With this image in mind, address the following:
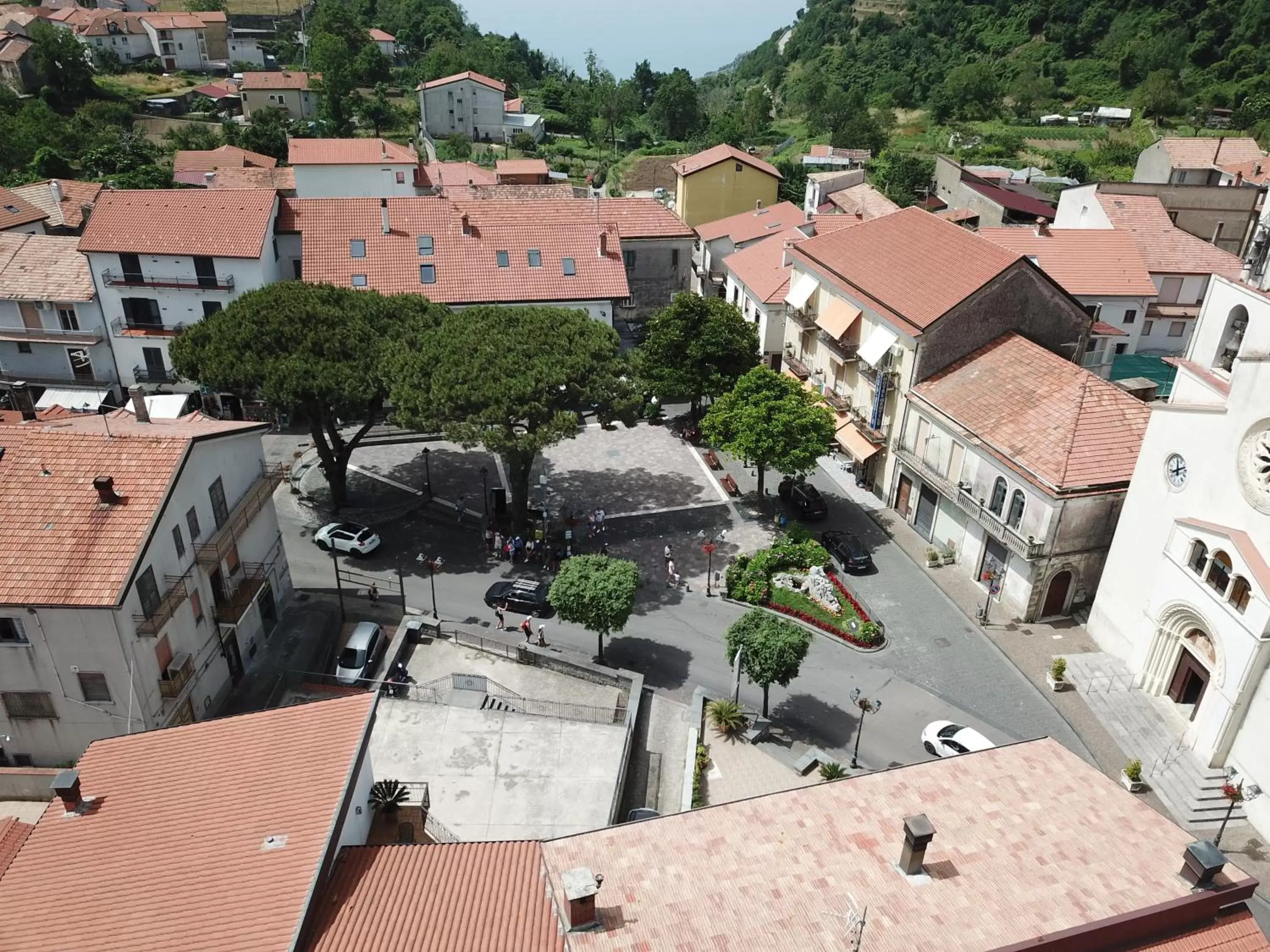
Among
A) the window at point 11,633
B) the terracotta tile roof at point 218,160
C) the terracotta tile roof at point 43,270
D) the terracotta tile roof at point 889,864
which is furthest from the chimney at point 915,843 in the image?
the terracotta tile roof at point 218,160

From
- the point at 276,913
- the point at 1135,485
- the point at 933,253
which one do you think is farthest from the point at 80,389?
the point at 1135,485

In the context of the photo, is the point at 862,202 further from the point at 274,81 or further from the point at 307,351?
the point at 274,81

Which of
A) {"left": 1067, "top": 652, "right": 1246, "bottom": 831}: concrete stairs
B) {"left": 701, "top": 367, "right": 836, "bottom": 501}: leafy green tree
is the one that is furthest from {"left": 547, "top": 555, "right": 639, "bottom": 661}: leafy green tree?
{"left": 1067, "top": 652, "right": 1246, "bottom": 831}: concrete stairs

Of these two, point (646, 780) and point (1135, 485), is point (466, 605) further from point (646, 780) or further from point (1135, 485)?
point (1135, 485)

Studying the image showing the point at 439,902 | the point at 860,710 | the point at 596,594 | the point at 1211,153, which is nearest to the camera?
the point at 439,902

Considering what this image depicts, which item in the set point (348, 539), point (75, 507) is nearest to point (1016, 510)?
point (348, 539)
